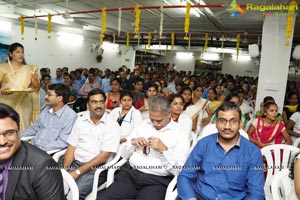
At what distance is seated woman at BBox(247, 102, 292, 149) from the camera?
292cm

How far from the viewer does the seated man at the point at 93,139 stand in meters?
2.27

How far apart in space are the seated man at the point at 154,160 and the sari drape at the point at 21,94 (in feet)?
5.49

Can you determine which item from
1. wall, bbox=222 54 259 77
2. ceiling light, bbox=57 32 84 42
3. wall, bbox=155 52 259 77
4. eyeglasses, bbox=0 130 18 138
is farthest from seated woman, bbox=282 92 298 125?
wall, bbox=222 54 259 77

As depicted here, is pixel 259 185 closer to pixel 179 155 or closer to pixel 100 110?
pixel 179 155

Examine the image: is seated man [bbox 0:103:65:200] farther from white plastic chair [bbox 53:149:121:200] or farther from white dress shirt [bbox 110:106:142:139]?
white dress shirt [bbox 110:106:142:139]

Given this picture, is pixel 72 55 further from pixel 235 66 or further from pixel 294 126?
pixel 294 126

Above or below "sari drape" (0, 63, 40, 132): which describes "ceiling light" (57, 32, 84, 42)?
above

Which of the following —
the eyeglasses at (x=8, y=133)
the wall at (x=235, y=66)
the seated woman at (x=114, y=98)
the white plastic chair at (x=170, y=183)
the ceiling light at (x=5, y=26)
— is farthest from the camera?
the wall at (x=235, y=66)

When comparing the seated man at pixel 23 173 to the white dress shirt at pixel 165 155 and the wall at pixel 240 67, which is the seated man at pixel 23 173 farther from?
the wall at pixel 240 67

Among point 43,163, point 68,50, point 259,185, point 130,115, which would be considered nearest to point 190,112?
point 130,115

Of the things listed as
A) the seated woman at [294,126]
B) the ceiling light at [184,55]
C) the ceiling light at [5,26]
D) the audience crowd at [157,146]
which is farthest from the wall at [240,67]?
the audience crowd at [157,146]

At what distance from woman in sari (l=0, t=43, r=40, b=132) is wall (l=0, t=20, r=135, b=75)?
5.97 metres

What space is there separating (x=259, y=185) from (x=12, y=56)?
2.88 m

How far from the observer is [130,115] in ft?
10.1
